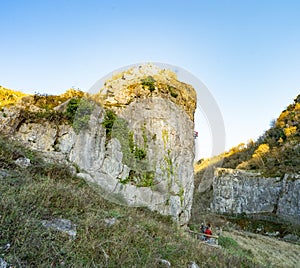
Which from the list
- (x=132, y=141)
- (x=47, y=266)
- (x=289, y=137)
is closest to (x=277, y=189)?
(x=289, y=137)

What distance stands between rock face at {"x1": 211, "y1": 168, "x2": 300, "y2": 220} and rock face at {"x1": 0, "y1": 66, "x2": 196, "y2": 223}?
23.6 meters

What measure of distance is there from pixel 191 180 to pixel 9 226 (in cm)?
1377

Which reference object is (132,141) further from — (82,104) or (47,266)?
(47,266)

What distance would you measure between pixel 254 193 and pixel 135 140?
30390 millimetres

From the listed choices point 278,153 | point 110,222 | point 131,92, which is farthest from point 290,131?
point 110,222

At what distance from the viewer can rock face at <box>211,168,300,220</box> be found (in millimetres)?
32719

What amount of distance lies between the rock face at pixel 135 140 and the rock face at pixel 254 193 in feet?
77.4

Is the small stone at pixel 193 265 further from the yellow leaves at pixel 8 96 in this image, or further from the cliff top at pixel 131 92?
the yellow leaves at pixel 8 96

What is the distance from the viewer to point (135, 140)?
13727mm

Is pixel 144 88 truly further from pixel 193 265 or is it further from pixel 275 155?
pixel 275 155

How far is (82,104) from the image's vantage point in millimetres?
12266

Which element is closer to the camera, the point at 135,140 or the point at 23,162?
the point at 23,162

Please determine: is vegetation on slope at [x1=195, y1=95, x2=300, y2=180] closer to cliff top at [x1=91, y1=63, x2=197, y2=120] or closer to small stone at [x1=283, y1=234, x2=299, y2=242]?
small stone at [x1=283, y1=234, x2=299, y2=242]

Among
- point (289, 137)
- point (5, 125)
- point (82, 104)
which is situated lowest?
point (5, 125)
